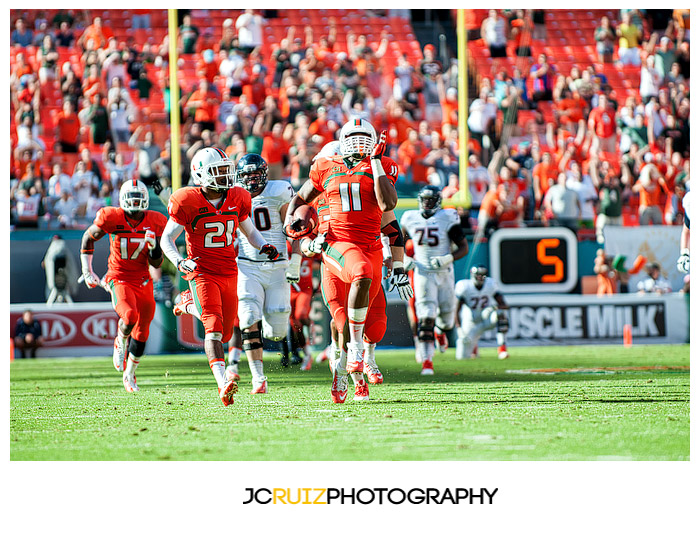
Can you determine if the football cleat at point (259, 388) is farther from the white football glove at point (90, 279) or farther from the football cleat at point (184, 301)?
the white football glove at point (90, 279)

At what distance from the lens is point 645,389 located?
683cm

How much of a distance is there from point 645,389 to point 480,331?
3.09 meters

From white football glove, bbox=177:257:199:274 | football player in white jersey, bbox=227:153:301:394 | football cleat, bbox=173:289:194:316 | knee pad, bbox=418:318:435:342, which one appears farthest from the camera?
knee pad, bbox=418:318:435:342

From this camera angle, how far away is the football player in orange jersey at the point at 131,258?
698 centimetres

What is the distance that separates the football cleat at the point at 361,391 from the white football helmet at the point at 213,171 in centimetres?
155

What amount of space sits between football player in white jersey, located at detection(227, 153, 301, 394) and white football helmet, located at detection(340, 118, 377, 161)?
1.04 metres

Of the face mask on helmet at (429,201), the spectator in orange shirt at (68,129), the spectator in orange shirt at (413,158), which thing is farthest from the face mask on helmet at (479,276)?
the spectator in orange shirt at (68,129)

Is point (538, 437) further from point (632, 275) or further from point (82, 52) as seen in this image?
point (82, 52)

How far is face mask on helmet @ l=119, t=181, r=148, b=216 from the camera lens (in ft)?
22.8

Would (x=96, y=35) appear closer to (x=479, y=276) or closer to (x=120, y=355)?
(x=479, y=276)

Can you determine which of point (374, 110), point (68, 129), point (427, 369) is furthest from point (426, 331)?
point (68, 129)

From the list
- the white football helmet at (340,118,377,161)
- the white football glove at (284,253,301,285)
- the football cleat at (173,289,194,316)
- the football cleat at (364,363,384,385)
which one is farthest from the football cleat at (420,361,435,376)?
the white football helmet at (340,118,377,161)

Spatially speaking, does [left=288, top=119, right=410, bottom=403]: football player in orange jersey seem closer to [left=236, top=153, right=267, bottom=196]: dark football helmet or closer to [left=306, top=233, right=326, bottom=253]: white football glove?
[left=306, top=233, right=326, bottom=253]: white football glove
